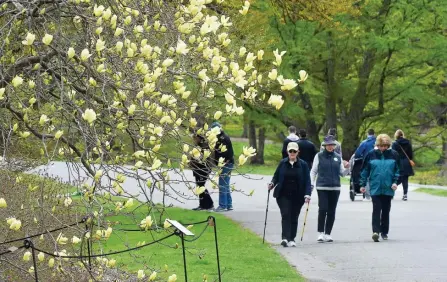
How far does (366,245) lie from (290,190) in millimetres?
1533

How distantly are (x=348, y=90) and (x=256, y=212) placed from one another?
19006mm

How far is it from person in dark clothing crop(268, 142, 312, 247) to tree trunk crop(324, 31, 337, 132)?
2115 cm

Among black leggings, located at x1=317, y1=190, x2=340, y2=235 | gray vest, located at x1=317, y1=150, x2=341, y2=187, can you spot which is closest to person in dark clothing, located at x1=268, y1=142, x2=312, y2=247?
gray vest, located at x1=317, y1=150, x2=341, y2=187

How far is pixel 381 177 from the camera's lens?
51.2ft

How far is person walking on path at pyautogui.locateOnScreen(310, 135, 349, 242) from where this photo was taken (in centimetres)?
1573

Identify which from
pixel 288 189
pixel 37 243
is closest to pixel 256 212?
pixel 288 189

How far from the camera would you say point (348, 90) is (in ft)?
130

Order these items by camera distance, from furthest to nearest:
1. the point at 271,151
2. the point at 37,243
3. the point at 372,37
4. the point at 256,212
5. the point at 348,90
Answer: the point at 271,151, the point at 348,90, the point at 372,37, the point at 256,212, the point at 37,243

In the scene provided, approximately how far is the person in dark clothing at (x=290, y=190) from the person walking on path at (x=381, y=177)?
3.87ft

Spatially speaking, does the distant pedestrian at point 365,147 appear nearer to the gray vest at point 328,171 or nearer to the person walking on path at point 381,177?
the person walking on path at point 381,177

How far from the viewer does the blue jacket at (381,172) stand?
51.3ft

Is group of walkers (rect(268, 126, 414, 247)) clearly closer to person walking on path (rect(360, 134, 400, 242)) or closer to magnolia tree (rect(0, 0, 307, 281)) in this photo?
person walking on path (rect(360, 134, 400, 242))

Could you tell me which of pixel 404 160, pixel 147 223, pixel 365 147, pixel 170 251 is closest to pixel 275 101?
pixel 147 223

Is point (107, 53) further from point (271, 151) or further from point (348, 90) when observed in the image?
point (271, 151)
